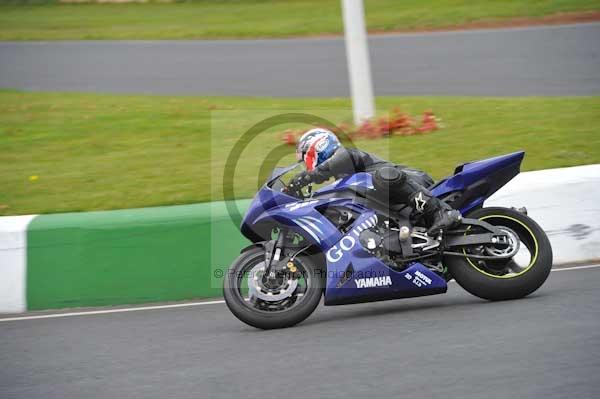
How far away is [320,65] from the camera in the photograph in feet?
60.3

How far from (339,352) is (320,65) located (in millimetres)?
12691

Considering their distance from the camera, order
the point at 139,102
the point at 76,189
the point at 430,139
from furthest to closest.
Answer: the point at 139,102
the point at 430,139
the point at 76,189

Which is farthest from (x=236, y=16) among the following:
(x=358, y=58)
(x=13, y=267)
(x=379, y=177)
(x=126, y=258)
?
(x=379, y=177)

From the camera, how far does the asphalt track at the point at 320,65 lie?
15.9m

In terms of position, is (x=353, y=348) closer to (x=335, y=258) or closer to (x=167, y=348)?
(x=335, y=258)

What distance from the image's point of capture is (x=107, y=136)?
43.0ft

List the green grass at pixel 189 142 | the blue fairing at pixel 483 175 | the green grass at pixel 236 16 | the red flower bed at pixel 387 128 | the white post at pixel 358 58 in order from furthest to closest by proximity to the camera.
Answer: the green grass at pixel 236 16 < the white post at pixel 358 58 < the red flower bed at pixel 387 128 < the green grass at pixel 189 142 < the blue fairing at pixel 483 175

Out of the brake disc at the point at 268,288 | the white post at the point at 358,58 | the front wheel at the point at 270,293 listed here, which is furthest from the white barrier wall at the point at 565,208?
the white post at the point at 358,58

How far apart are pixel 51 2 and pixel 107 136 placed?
18.1 meters

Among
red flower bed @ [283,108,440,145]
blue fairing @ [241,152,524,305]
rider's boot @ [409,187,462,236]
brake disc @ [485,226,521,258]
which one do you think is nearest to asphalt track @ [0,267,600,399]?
blue fairing @ [241,152,524,305]

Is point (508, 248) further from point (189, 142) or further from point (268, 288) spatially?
point (189, 142)

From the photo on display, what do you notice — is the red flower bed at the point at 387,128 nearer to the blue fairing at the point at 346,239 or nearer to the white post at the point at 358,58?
the white post at the point at 358,58

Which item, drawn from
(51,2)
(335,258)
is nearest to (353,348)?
(335,258)

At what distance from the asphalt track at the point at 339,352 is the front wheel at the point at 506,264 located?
0.43 ft
